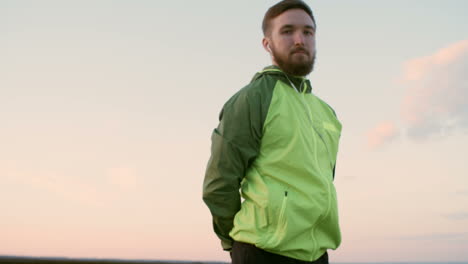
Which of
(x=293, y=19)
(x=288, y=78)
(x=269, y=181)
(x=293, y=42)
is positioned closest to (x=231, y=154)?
(x=269, y=181)

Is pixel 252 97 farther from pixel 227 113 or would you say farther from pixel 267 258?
pixel 267 258

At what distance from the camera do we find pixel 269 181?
8.30 ft

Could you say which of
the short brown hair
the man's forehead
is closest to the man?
the man's forehead

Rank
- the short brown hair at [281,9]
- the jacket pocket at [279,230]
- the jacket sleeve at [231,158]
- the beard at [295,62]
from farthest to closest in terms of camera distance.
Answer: the short brown hair at [281,9] → the beard at [295,62] → the jacket sleeve at [231,158] → the jacket pocket at [279,230]

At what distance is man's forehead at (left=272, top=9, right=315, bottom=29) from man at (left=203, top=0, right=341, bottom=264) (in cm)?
17

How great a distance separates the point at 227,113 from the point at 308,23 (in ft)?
2.32

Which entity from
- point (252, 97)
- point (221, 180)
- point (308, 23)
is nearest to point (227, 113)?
point (252, 97)

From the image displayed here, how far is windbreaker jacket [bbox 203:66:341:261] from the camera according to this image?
2.46 m

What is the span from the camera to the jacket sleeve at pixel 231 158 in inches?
100

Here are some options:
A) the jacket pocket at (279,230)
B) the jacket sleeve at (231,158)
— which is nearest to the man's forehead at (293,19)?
the jacket sleeve at (231,158)

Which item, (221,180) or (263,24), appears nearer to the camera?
(221,180)

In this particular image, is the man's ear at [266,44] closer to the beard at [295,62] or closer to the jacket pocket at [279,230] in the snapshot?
the beard at [295,62]

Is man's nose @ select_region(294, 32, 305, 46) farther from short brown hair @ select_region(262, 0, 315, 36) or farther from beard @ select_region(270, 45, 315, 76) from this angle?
short brown hair @ select_region(262, 0, 315, 36)

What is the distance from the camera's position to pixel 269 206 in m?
2.43
